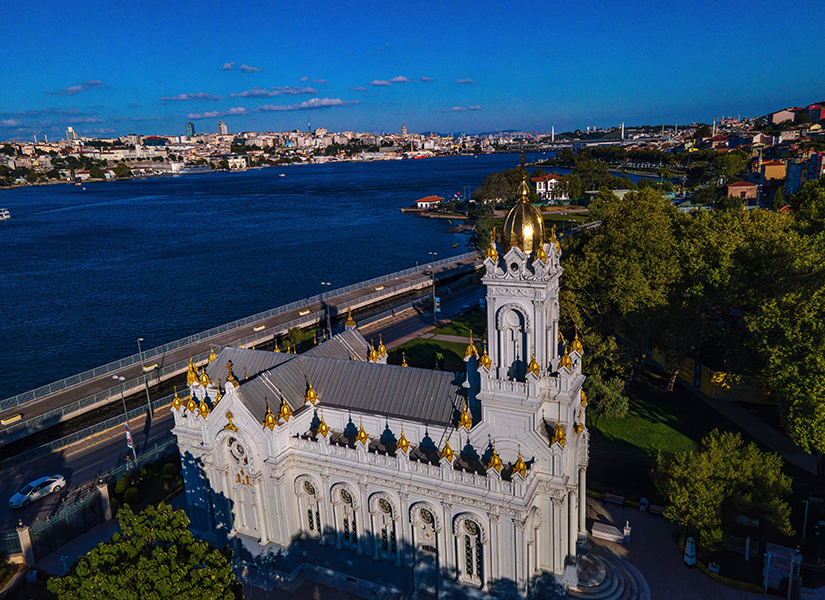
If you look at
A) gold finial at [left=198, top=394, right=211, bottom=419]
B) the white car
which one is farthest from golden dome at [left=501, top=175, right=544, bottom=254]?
the white car

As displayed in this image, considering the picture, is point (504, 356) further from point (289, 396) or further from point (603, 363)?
point (603, 363)

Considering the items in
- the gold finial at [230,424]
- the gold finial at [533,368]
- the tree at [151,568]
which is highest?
the gold finial at [533,368]

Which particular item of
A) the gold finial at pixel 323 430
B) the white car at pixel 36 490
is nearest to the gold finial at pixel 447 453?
the gold finial at pixel 323 430

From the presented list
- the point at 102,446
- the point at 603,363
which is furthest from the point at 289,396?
the point at 603,363

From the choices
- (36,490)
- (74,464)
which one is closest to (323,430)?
(36,490)

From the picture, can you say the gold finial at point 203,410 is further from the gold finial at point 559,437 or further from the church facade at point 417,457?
the gold finial at point 559,437

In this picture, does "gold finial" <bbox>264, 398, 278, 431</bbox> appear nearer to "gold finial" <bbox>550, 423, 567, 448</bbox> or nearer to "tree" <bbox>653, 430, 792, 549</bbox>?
"gold finial" <bbox>550, 423, 567, 448</bbox>

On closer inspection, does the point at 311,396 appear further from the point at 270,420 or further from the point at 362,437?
the point at 362,437
